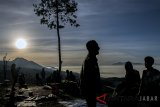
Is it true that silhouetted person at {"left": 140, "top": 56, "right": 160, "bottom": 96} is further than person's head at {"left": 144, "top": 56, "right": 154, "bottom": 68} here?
No

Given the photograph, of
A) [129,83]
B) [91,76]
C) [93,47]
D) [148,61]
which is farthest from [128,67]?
[91,76]

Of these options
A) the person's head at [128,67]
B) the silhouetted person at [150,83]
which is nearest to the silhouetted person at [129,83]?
the person's head at [128,67]

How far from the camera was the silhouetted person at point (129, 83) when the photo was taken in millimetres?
16714

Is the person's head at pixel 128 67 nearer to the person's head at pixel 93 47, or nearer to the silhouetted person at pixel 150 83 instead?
the silhouetted person at pixel 150 83

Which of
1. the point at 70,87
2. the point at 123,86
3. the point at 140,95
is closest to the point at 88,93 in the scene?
the point at 140,95

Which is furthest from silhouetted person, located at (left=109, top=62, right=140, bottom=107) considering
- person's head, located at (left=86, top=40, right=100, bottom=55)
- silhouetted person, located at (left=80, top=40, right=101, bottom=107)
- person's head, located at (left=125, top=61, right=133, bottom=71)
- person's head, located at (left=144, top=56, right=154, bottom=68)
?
person's head, located at (left=86, top=40, right=100, bottom=55)

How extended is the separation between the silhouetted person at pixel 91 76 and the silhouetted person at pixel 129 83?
4832 mm

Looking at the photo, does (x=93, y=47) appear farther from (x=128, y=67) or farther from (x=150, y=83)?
(x=128, y=67)

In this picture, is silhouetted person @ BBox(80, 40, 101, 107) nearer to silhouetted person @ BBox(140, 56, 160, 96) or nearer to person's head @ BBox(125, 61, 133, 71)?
silhouetted person @ BBox(140, 56, 160, 96)

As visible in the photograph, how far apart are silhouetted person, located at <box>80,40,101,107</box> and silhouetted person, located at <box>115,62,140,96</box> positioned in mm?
4832

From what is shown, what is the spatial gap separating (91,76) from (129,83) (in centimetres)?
560

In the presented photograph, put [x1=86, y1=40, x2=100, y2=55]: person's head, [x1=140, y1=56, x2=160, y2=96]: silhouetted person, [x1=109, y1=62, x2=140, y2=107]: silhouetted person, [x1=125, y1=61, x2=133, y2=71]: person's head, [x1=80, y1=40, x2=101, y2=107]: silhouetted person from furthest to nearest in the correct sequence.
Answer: [x1=125, y1=61, x2=133, y2=71]: person's head → [x1=109, y1=62, x2=140, y2=107]: silhouetted person → [x1=140, y1=56, x2=160, y2=96]: silhouetted person → [x1=86, y1=40, x2=100, y2=55]: person's head → [x1=80, y1=40, x2=101, y2=107]: silhouetted person

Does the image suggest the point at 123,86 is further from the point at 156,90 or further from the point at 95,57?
the point at 95,57

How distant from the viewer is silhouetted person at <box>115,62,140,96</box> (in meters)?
16.7
